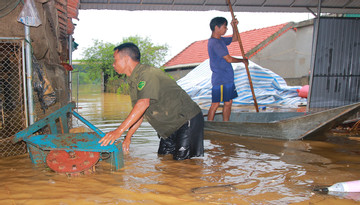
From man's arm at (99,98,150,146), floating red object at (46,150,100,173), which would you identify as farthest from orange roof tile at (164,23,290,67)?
floating red object at (46,150,100,173)

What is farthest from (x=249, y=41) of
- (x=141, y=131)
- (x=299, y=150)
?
(x=299, y=150)

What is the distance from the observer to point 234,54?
1662cm

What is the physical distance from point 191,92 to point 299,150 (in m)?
8.41

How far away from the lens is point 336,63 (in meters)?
6.18

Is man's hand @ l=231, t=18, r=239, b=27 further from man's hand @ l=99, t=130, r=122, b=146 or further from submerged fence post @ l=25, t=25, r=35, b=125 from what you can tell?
man's hand @ l=99, t=130, r=122, b=146

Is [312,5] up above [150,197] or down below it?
above

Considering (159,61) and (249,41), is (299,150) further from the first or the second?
(159,61)

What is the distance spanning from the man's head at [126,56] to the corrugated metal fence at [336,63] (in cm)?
425

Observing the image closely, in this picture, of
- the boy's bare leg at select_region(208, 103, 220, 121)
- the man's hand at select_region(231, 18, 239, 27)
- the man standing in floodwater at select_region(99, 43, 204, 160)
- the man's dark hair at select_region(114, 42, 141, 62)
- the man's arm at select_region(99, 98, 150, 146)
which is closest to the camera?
the man's arm at select_region(99, 98, 150, 146)

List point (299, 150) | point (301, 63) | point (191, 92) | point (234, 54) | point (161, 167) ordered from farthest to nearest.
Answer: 1. point (234, 54)
2. point (301, 63)
3. point (191, 92)
4. point (299, 150)
5. point (161, 167)

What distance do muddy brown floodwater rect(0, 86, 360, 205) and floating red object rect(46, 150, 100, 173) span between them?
0.30 feet

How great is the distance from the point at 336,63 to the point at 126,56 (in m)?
4.79

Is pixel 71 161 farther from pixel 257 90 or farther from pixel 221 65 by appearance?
pixel 257 90

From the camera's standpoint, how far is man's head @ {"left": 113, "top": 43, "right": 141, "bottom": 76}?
3.28 meters
